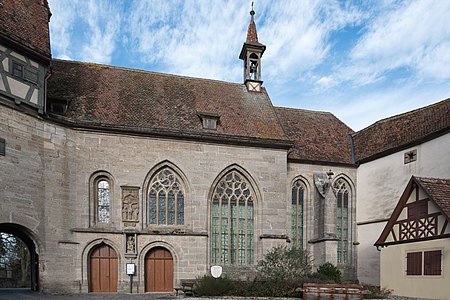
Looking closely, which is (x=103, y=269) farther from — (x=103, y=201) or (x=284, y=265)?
(x=284, y=265)

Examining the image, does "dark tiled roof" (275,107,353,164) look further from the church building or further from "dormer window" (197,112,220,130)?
"dormer window" (197,112,220,130)

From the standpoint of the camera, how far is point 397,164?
20438 mm

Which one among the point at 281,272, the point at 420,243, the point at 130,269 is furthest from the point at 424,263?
the point at 130,269

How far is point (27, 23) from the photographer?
53.6ft

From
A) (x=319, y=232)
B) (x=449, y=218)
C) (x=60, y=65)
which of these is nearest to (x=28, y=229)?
(x=60, y=65)

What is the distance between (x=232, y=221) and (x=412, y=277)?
7995mm

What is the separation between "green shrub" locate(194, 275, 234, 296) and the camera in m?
14.3

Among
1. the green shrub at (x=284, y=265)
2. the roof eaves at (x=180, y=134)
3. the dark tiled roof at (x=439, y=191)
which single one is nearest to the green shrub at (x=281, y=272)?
the green shrub at (x=284, y=265)

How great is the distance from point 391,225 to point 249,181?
657 cm

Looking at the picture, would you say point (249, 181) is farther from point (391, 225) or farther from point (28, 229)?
point (28, 229)

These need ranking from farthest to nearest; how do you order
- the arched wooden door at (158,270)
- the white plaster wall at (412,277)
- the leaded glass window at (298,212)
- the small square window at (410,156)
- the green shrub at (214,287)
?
1. the leaded glass window at (298,212)
2. the small square window at (410,156)
3. the arched wooden door at (158,270)
4. the green shrub at (214,287)
5. the white plaster wall at (412,277)

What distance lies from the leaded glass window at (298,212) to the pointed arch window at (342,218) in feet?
Answer: 6.42

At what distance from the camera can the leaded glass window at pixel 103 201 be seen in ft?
59.8

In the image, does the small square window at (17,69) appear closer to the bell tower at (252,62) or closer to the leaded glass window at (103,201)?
the leaded glass window at (103,201)
